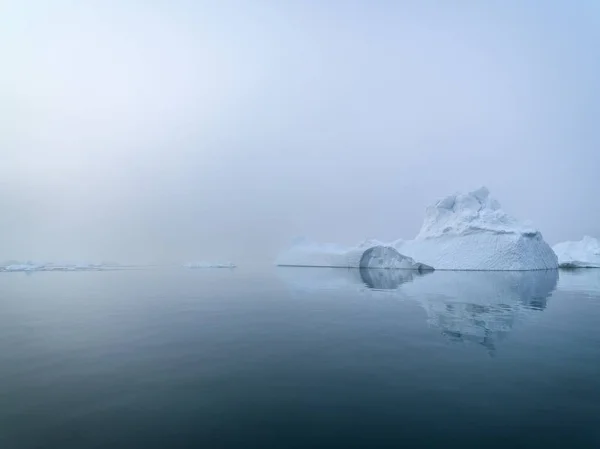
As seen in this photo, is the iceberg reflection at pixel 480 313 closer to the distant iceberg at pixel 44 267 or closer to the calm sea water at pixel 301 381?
the calm sea water at pixel 301 381

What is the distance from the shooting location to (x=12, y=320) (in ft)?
33.4

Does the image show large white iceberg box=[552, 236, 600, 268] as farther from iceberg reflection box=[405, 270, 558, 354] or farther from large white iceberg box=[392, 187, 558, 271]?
iceberg reflection box=[405, 270, 558, 354]

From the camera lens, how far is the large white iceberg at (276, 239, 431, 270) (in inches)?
1529

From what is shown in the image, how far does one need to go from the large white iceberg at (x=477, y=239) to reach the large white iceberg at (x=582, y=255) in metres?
11.0

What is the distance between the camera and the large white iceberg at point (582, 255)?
147 feet

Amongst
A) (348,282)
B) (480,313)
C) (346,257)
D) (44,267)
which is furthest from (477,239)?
(44,267)

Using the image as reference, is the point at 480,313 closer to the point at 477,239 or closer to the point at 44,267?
the point at 477,239

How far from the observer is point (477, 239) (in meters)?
34.9

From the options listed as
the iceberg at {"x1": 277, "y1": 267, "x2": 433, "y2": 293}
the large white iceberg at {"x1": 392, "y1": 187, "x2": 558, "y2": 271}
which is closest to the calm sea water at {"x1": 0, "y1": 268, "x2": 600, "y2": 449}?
the iceberg at {"x1": 277, "y1": 267, "x2": 433, "y2": 293}

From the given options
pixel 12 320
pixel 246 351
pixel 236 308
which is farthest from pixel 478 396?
pixel 12 320

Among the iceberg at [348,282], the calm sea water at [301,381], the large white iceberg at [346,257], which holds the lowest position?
the calm sea water at [301,381]

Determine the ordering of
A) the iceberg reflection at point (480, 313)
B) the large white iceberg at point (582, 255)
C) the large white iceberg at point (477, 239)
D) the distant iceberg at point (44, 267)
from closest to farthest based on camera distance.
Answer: the iceberg reflection at point (480, 313) < the large white iceberg at point (477, 239) < the distant iceberg at point (44, 267) < the large white iceberg at point (582, 255)

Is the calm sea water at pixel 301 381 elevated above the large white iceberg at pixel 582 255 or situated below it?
below

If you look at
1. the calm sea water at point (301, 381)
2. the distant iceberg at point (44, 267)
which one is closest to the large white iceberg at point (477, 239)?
the calm sea water at point (301, 381)
